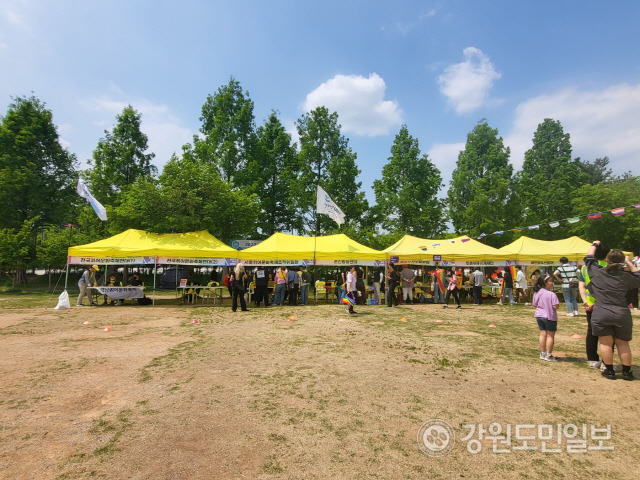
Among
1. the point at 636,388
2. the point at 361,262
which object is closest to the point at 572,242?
the point at 361,262

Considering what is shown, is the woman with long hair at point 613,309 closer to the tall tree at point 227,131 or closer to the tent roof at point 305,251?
the tent roof at point 305,251

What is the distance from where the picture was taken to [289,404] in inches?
166

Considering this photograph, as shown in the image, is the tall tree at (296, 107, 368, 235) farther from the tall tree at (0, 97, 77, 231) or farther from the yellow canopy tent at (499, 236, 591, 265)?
the tall tree at (0, 97, 77, 231)

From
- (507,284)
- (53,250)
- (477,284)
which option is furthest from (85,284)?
(507,284)

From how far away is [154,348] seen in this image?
7.17 m

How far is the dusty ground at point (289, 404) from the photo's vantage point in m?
2.94

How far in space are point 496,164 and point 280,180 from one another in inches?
766

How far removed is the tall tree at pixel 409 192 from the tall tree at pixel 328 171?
235cm

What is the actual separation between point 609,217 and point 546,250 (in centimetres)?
1677

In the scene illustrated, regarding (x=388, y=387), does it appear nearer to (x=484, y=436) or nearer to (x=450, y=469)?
(x=484, y=436)

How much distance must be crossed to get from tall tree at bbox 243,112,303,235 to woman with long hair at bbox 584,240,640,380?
2556cm

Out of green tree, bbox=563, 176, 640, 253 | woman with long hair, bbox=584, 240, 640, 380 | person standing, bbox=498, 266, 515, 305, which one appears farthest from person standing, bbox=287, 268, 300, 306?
green tree, bbox=563, 176, 640, 253

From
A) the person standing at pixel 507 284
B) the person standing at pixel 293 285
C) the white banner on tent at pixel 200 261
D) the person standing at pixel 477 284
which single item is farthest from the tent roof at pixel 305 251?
the person standing at pixel 507 284

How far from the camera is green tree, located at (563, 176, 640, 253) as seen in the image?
94.9 ft
